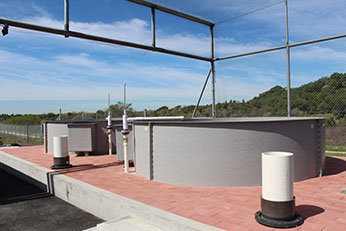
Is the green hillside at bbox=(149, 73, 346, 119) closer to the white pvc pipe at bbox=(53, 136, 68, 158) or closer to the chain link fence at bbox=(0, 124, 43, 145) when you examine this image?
the white pvc pipe at bbox=(53, 136, 68, 158)

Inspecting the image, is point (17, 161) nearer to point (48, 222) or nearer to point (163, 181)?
point (48, 222)

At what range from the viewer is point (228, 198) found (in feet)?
14.1

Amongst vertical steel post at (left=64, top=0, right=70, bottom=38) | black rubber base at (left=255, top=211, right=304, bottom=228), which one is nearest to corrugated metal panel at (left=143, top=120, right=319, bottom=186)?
black rubber base at (left=255, top=211, right=304, bottom=228)

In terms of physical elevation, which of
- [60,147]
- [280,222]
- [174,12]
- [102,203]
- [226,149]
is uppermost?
[174,12]

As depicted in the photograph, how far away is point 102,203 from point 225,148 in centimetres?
222

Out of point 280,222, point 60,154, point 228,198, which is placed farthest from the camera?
point 60,154

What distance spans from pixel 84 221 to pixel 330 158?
258 inches

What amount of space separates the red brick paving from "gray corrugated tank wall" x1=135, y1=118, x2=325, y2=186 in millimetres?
191

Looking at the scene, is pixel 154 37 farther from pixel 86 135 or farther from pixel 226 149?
pixel 226 149

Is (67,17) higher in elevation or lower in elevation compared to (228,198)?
higher

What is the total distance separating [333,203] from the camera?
3.97 meters

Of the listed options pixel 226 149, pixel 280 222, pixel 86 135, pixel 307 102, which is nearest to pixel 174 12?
pixel 307 102

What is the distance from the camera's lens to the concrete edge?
10.9 ft

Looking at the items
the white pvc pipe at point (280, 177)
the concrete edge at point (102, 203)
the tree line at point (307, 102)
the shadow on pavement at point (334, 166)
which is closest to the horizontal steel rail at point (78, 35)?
the tree line at point (307, 102)
